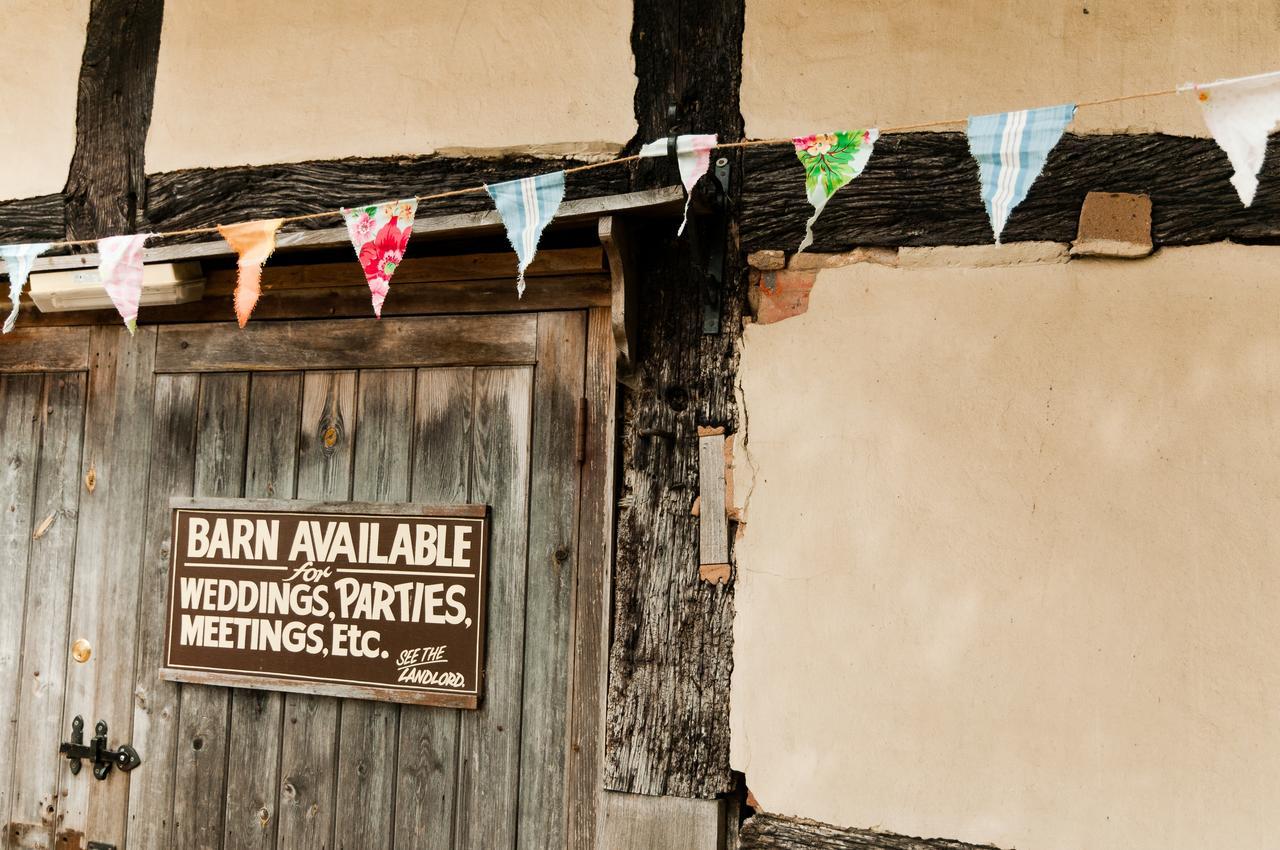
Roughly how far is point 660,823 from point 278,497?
4.58 feet

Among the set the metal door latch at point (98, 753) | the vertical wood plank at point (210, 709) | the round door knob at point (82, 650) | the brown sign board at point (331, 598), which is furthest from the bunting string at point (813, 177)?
the metal door latch at point (98, 753)

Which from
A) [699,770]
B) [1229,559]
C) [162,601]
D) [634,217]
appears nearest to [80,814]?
[162,601]

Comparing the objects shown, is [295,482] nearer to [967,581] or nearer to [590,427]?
[590,427]

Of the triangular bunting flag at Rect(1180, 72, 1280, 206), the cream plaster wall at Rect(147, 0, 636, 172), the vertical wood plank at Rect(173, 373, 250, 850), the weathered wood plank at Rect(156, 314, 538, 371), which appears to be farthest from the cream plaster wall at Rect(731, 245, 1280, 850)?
the vertical wood plank at Rect(173, 373, 250, 850)

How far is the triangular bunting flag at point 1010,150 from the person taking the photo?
1.96 meters

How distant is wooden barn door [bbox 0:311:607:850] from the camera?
2533mm

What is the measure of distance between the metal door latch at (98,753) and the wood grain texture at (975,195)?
7.66 feet

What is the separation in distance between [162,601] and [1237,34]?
127 inches

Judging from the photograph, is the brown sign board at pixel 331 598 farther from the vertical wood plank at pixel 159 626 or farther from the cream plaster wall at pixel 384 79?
the cream plaster wall at pixel 384 79

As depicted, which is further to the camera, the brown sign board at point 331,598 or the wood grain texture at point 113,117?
the wood grain texture at point 113,117

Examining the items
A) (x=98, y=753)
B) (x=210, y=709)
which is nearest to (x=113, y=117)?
(x=210, y=709)

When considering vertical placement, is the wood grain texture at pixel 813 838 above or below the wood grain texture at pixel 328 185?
below

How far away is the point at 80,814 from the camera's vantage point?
2885mm

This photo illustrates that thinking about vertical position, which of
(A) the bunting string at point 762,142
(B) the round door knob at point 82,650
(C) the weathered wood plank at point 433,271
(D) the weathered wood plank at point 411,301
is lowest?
(B) the round door knob at point 82,650
